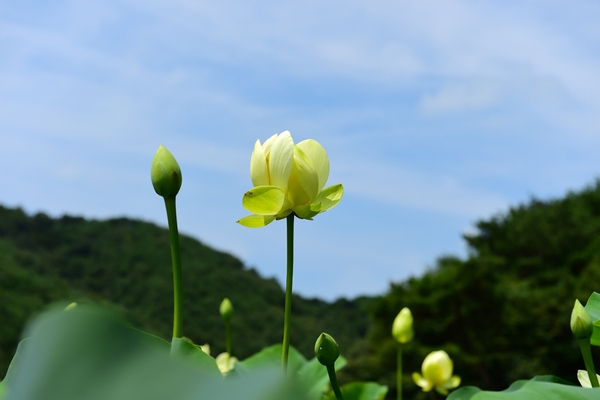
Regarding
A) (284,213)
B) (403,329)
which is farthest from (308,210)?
(403,329)

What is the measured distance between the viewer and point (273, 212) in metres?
0.54

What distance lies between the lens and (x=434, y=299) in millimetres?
7262

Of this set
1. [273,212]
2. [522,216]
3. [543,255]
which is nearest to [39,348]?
[273,212]

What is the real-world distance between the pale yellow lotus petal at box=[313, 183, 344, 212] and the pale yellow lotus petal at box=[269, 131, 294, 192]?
4cm

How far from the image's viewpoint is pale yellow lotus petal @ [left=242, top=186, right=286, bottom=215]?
517 millimetres

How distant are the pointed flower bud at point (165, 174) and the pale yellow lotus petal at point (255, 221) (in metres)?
0.10

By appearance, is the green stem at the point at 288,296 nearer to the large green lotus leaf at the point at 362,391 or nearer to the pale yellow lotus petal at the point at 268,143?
the pale yellow lotus petal at the point at 268,143

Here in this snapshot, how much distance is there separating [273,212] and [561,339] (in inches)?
307

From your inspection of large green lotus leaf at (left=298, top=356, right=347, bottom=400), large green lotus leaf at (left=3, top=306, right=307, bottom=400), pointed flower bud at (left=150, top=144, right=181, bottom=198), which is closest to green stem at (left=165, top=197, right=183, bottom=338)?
pointed flower bud at (left=150, top=144, right=181, bottom=198)

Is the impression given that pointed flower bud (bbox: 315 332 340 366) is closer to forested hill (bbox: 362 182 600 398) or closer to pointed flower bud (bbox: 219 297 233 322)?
pointed flower bud (bbox: 219 297 233 322)

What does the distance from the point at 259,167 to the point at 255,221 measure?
0.05 m

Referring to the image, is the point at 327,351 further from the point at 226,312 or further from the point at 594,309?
the point at 226,312

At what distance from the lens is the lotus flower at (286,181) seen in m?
0.52

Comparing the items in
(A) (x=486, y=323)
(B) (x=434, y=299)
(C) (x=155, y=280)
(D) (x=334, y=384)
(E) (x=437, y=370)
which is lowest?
(A) (x=486, y=323)
